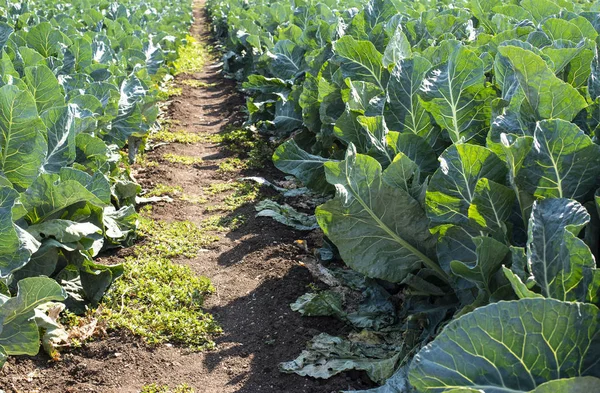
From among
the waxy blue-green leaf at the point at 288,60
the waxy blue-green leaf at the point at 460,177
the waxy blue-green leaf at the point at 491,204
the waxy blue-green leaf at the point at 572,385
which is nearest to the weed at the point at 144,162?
the waxy blue-green leaf at the point at 288,60

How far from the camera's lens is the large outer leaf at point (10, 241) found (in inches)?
116

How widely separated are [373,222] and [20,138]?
199cm

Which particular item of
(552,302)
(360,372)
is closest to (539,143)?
(552,302)

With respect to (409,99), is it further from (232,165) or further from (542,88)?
(232,165)

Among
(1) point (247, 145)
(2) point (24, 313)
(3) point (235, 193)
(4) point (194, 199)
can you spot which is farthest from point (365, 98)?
(1) point (247, 145)

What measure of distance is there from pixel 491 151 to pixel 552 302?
0.98 m

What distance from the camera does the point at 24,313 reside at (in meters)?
3.07

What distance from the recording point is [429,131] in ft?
11.2

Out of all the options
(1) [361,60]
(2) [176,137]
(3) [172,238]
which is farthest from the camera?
(2) [176,137]

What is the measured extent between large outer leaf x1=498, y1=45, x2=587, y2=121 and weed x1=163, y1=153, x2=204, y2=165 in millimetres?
5239

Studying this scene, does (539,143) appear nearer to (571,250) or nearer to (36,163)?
(571,250)

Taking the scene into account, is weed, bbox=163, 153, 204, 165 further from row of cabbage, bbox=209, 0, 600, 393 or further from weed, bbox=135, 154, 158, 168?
row of cabbage, bbox=209, 0, 600, 393

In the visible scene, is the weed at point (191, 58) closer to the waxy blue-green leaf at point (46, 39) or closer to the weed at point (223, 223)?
the waxy blue-green leaf at point (46, 39)

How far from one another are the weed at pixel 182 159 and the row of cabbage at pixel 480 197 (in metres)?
2.99
